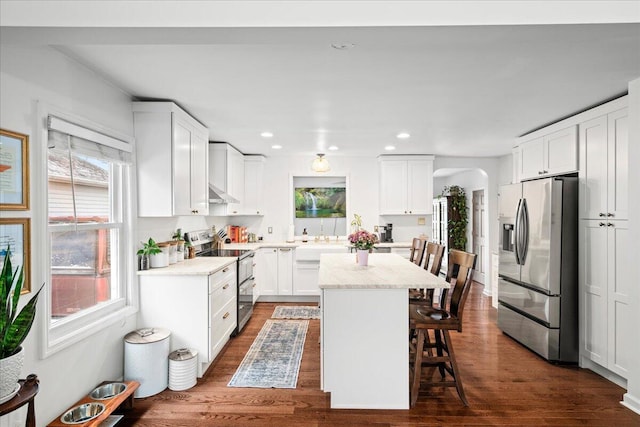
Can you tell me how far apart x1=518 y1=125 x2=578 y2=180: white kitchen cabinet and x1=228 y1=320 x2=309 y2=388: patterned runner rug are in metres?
3.25

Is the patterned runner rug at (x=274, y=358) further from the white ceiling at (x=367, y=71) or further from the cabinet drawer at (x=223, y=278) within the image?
the white ceiling at (x=367, y=71)

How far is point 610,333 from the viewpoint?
3.16 metres

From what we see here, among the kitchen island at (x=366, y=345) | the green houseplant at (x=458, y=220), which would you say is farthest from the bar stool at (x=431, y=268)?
the green houseplant at (x=458, y=220)

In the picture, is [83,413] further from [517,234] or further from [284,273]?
[517,234]

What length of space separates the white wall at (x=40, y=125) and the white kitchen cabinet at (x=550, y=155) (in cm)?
418

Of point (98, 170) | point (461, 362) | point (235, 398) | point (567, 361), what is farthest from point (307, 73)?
point (567, 361)

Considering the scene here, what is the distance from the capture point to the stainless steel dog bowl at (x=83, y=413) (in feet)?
7.32

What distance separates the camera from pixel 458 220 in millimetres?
7863

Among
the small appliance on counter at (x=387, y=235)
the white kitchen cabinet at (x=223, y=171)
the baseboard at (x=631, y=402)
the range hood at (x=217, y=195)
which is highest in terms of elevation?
the white kitchen cabinet at (x=223, y=171)

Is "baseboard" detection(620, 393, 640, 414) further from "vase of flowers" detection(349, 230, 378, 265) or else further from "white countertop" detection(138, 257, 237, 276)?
"white countertop" detection(138, 257, 237, 276)

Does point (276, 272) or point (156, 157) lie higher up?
point (156, 157)

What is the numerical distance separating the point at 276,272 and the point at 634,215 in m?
4.41

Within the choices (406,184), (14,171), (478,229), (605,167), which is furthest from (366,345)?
(478,229)

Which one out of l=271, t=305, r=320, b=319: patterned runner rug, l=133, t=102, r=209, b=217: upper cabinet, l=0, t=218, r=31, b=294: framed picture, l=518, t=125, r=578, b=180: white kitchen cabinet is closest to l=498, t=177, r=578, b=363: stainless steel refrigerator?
l=518, t=125, r=578, b=180: white kitchen cabinet
